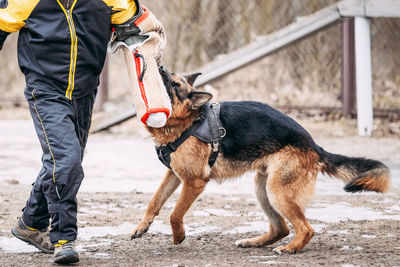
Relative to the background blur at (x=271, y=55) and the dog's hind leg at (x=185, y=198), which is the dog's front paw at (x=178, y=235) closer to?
the dog's hind leg at (x=185, y=198)

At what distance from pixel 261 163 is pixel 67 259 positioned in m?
1.54

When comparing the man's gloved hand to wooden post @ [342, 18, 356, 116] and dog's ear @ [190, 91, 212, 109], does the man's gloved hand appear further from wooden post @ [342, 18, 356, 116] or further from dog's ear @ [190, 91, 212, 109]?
wooden post @ [342, 18, 356, 116]

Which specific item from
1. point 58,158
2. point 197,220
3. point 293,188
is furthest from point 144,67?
point 197,220

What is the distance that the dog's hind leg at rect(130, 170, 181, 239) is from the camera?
5000mm

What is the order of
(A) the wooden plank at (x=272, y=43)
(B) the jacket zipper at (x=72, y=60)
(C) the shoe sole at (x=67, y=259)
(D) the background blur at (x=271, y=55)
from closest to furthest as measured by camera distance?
1. (C) the shoe sole at (x=67, y=259)
2. (B) the jacket zipper at (x=72, y=60)
3. (A) the wooden plank at (x=272, y=43)
4. (D) the background blur at (x=271, y=55)

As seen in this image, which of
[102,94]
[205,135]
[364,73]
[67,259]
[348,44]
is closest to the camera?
[67,259]

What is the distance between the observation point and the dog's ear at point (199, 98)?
4.95 m

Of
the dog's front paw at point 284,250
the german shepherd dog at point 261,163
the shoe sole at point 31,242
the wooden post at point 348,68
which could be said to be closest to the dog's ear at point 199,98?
the german shepherd dog at point 261,163

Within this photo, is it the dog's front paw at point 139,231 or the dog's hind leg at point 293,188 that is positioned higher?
the dog's hind leg at point 293,188

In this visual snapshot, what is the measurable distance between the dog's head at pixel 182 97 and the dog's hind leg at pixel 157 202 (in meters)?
0.48

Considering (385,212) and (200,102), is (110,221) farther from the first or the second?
(385,212)

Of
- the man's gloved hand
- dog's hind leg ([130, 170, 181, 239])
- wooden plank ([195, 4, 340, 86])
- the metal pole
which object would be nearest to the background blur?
wooden plank ([195, 4, 340, 86])

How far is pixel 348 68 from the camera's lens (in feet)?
36.3

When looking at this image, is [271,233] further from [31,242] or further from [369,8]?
[369,8]
